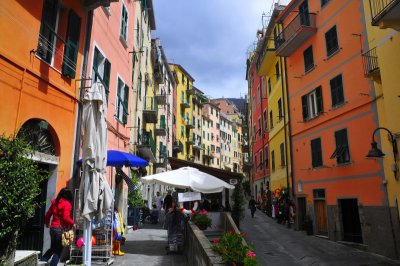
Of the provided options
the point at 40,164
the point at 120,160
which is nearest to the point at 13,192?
the point at 40,164

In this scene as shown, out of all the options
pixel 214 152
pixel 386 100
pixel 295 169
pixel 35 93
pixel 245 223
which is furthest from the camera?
pixel 214 152

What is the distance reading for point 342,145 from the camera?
15852 mm

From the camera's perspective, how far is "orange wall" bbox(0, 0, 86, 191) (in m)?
6.84

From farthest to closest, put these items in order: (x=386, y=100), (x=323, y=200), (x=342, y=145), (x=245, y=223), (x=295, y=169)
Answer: (x=245, y=223)
(x=295, y=169)
(x=323, y=200)
(x=342, y=145)
(x=386, y=100)

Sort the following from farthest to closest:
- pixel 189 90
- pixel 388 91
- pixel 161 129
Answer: pixel 189 90
pixel 161 129
pixel 388 91

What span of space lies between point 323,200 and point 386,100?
6.91m

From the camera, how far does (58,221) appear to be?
6.85 metres

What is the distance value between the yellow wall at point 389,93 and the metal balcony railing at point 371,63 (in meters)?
0.33

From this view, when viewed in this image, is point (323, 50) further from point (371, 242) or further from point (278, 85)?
point (371, 242)

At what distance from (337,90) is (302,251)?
7.95 metres

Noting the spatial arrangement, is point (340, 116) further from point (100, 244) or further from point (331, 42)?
point (100, 244)

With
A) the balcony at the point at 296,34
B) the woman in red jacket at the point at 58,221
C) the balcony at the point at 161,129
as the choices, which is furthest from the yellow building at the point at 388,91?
the balcony at the point at 161,129

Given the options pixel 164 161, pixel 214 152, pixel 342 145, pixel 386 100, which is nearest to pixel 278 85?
pixel 342 145

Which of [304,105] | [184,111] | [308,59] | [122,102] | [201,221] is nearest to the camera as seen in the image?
[201,221]
